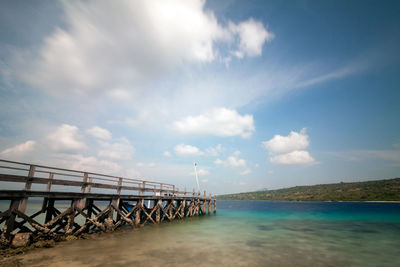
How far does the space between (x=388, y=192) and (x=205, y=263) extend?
19016cm

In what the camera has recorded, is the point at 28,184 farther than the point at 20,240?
Yes

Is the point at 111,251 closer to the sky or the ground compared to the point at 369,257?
closer to the sky

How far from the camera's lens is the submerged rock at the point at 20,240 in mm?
8898

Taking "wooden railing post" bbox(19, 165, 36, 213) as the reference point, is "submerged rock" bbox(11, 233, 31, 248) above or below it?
below

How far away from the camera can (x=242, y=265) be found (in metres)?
8.80

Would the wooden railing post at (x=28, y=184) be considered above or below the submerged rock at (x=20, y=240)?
above

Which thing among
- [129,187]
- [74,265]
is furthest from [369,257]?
[129,187]

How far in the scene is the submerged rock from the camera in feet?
29.2

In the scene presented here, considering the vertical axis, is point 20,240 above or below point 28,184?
below

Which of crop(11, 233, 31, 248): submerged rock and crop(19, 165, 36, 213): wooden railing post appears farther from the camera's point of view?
crop(19, 165, 36, 213): wooden railing post

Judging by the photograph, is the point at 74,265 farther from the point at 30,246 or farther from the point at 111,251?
the point at 30,246

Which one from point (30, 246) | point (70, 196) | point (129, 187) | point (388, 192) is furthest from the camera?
point (388, 192)

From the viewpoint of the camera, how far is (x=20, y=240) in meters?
9.04

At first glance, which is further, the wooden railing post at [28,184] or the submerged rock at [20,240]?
the wooden railing post at [28,184]
